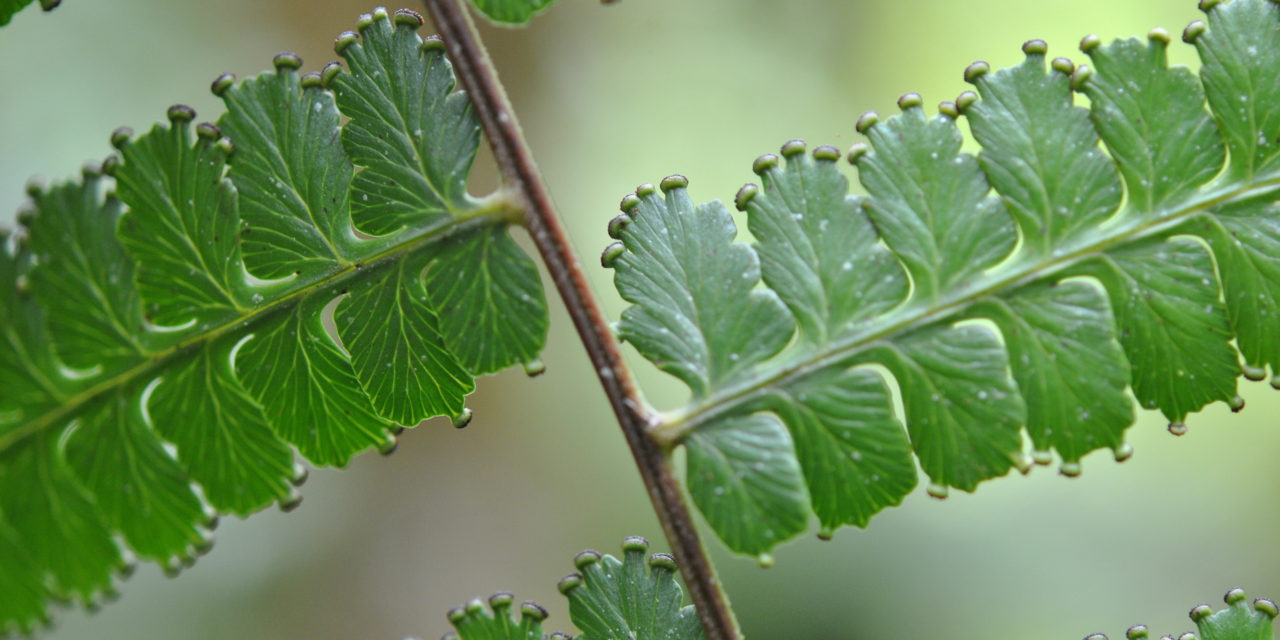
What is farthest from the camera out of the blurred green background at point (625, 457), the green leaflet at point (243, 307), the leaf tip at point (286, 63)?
the blurred green background at point (625, 457)

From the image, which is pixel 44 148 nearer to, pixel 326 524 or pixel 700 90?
pixel 326 524

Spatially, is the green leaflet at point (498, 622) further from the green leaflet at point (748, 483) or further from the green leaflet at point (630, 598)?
the green leaflet at point (748, 483)

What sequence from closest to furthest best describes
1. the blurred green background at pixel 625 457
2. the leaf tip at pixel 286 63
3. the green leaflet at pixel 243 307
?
the green leaflet at pixel 243 307 < the leaf tip at pixel 286 63 < the blurred green background at pixel 625 457

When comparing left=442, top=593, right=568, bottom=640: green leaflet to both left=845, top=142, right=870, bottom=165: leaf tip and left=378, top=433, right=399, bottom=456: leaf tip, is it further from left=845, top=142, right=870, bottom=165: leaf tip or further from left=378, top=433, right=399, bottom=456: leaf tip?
left=845, top=142, right=870, bottom=165: leaf tip

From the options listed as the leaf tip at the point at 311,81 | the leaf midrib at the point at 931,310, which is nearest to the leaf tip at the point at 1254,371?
the leaf midrib at the point at 931,310

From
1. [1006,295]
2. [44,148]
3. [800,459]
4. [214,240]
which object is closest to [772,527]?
[800,459]
